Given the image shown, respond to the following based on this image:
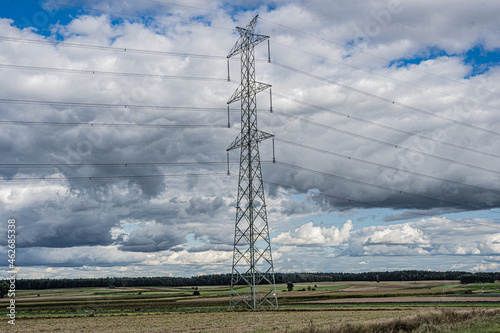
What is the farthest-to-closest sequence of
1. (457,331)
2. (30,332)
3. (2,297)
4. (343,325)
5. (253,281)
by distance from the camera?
(2,297)
(253,281)
(30,332)
(343,325)
(457,331)

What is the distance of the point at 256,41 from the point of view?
63562 mm

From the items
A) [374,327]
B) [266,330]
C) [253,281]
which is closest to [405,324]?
[374,327]

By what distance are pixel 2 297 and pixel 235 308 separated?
116231mm

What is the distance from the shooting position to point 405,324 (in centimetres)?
3788

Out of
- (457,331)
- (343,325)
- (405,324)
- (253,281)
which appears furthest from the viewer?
(253,281)

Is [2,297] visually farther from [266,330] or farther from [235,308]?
[266,330]

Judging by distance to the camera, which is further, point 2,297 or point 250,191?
point 2,297

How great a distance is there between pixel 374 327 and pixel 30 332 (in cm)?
3254

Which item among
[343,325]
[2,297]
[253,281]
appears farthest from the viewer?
[2,297]

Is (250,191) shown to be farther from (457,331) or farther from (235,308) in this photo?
(457,331)

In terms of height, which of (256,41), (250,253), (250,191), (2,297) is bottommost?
(2,297)

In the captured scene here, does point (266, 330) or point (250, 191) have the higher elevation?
point (250, 191)

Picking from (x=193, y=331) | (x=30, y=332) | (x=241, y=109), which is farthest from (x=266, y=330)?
(x=241, y=109)

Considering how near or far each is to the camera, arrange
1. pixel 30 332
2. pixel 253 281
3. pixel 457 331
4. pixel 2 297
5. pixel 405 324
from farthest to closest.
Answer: pixel 2 297, pixel 253 281, pixel 30 332, pixel 405 324, pixel 457 331
